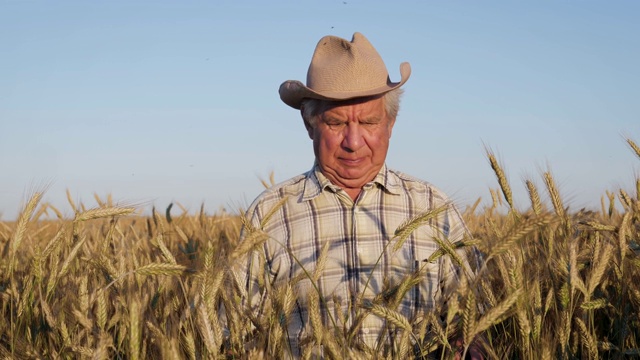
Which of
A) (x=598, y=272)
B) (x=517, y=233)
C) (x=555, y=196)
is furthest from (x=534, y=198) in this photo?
(x=517, y=233)

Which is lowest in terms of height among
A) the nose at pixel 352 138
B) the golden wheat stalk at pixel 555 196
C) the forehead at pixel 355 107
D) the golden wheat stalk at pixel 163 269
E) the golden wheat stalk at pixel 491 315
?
the golden wheat stalk at pixel 491 315

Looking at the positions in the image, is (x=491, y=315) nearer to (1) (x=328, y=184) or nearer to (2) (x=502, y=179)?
(2) (x=502, y=179)

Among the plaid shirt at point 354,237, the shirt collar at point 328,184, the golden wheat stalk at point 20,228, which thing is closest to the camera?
the golden wheat stalk at point 20,228

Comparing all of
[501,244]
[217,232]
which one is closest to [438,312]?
[501,244]

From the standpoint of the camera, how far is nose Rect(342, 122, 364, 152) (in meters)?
2.75

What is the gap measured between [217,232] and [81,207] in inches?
37.9

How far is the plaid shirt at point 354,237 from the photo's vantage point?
2711mm

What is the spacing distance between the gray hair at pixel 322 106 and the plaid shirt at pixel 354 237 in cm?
24

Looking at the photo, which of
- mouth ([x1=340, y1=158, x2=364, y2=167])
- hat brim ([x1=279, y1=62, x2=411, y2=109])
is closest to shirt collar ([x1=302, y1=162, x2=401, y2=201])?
mouth ([x1=340, y1=158, x2=364, y2=167])

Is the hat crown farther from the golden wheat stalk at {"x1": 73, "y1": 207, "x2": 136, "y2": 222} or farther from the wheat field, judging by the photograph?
the golden wheat stalk at {"x1": 73, "y1": 207, "x2": 136, "y2": 222}

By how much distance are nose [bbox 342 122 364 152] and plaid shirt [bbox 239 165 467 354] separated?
0.18 metres

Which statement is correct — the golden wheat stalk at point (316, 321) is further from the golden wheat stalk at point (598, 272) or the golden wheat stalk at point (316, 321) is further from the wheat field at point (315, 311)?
the golden wheat stalk at point (598, 272)

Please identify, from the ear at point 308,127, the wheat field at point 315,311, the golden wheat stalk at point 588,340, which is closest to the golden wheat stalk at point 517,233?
the wheat field at point 315,311

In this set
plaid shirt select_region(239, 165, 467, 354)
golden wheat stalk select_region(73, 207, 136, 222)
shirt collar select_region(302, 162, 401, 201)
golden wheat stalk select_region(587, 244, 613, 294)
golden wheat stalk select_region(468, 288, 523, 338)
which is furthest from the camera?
shirt collar select_region(302, 162, 401, 201)
